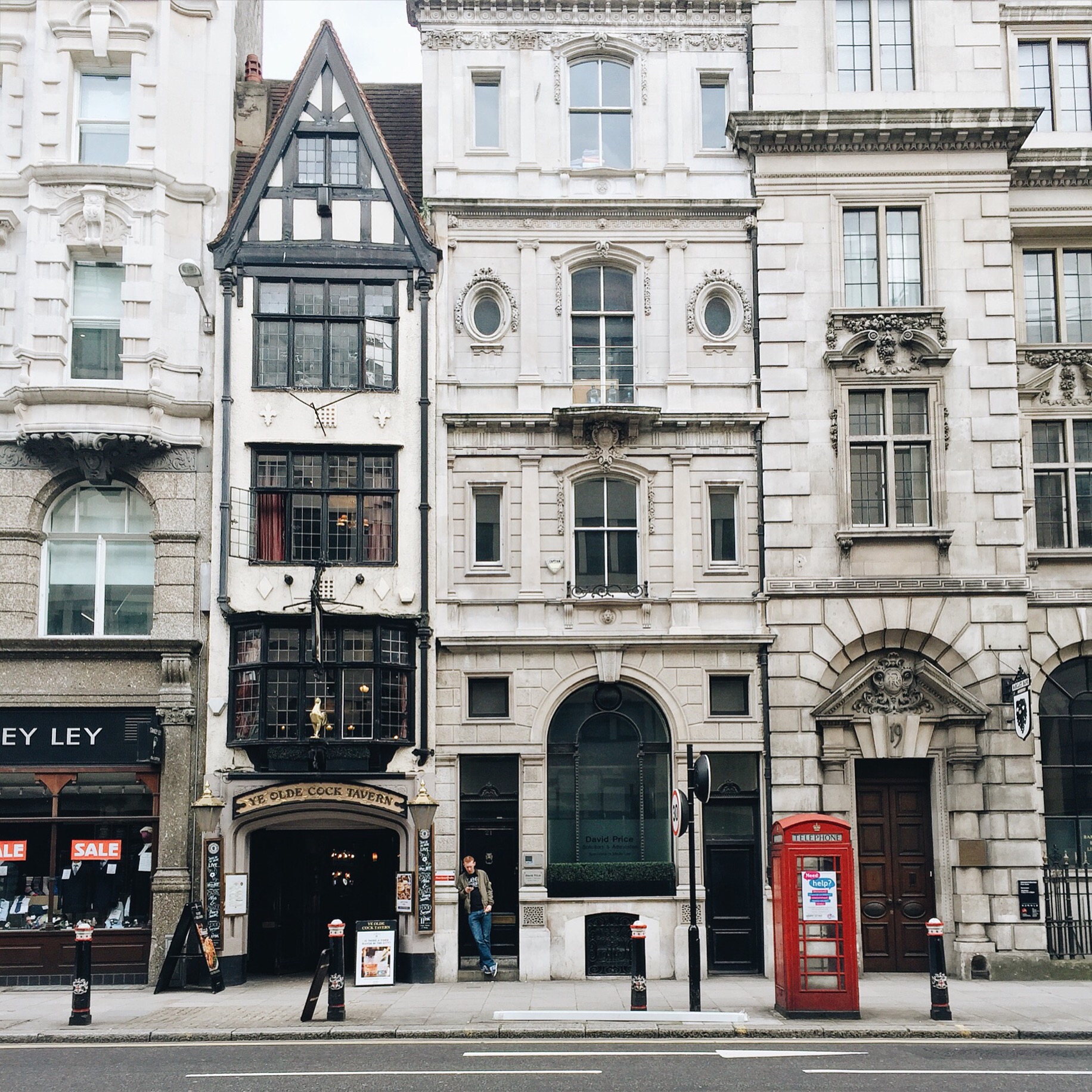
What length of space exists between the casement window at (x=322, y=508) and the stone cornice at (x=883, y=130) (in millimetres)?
9368

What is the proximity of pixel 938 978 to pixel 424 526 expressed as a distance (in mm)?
11408

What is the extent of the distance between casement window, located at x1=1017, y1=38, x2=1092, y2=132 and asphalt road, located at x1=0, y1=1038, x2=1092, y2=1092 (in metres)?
17.5

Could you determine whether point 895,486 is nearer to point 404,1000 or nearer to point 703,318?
point 703,318

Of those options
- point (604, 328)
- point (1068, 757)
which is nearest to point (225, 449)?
point (604, 328)

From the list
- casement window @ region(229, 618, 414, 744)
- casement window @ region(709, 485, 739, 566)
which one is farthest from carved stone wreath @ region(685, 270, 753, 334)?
casement window @ region(229, 618, 414, 744)

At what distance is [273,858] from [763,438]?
11.9 m

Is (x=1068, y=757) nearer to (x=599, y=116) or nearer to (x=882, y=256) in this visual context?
(x=882, y=256)

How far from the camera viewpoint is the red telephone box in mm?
17891

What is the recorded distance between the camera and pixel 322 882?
24.3 m

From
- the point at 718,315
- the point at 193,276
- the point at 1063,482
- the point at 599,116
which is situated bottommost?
the point at 1063,482

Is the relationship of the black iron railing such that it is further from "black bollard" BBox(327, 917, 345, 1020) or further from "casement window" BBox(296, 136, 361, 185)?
"casement window" BBox(296, 136, 361, 185)

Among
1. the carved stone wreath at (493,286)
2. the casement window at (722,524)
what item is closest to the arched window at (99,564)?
the carved stone wreath at (493,286)

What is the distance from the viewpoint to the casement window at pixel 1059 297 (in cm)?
2548

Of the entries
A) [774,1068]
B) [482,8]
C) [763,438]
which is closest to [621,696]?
[763,438]
